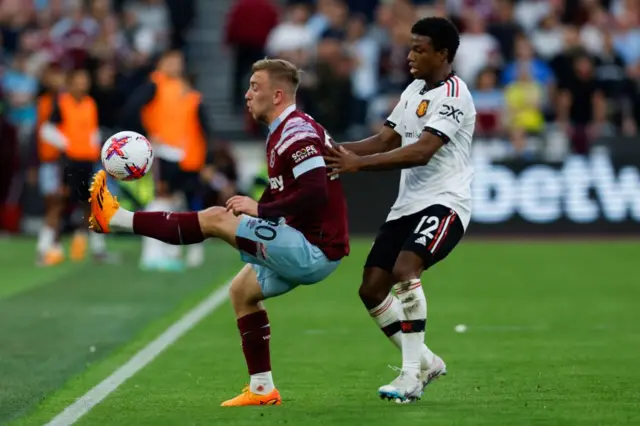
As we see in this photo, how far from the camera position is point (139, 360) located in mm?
10914

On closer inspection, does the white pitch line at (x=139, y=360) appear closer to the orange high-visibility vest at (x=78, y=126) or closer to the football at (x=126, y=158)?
the football at (x=126, y=158)

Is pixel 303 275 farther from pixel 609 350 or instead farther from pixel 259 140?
pixel 259 140

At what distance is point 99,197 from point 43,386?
1.77 meters

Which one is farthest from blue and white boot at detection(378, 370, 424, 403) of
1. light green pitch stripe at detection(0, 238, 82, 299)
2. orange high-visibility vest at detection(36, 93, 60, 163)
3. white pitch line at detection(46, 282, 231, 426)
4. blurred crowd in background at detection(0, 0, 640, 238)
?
blurred crowd in background at detection(0, 0, 640, 238)

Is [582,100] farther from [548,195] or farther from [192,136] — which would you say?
[192,136]

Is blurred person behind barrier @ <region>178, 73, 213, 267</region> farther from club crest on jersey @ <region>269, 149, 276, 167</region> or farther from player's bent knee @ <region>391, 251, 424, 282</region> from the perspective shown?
club crest on jersey @ <region>269, 149, 276, 167</region>

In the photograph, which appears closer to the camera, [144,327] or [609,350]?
[609,350]

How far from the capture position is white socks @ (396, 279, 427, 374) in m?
8.85

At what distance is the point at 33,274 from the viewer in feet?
59.4

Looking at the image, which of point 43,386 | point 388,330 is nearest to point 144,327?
point 43,386

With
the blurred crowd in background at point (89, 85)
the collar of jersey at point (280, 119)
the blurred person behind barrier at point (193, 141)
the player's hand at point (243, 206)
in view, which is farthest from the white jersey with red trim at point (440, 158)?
the blurred person behind barrier at point (193, 141)

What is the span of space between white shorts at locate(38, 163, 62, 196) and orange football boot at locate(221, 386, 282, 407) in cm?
1142

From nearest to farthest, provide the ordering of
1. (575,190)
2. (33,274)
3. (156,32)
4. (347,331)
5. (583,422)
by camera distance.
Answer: (583,422) → (347,331) → (33,274) → (575,190) → (156,32)

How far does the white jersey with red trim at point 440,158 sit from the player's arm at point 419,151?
0.05 ft
